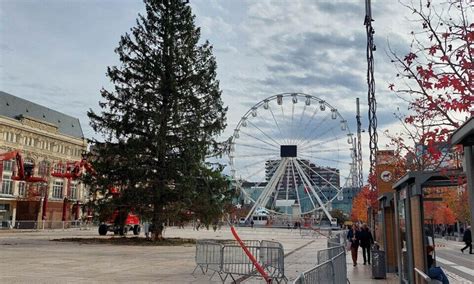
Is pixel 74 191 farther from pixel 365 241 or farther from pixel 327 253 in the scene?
pixel 327 253

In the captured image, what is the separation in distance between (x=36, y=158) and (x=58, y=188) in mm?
7263

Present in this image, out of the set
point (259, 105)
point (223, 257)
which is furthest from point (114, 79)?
point (259, 105)

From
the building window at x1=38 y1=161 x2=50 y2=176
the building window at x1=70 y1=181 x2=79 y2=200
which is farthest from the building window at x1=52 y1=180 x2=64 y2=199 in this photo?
the building window at x1=38 y1=161 x2=50 y2=176

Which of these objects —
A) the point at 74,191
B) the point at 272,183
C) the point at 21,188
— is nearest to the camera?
the point at 272,183

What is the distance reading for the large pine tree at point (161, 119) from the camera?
27844 millimetres

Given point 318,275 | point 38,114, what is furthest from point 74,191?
point 318,275

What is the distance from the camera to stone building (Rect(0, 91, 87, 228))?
215ft

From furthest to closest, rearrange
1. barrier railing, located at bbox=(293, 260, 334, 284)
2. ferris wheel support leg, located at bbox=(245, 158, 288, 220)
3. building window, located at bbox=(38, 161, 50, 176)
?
1. building window, located at bbox=(38, 161, 50, 176)
2. ferris wheel support leg, located at bbox=(245, 158, 288, 220)
3. barrier railing, located at bbox=(293, 260, 334, 284)

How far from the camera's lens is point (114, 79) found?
29562 millimetres

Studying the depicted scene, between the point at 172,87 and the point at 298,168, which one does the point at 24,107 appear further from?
the point at 172,87

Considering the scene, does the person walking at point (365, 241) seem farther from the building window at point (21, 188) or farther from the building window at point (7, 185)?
the building window at point (21, 188)

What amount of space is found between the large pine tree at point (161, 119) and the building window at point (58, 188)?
5313 centimetres

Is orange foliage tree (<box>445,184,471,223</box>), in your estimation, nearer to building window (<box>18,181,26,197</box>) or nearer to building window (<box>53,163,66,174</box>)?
building window (<box>18,181,26,197</box>)

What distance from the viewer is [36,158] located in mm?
73312
